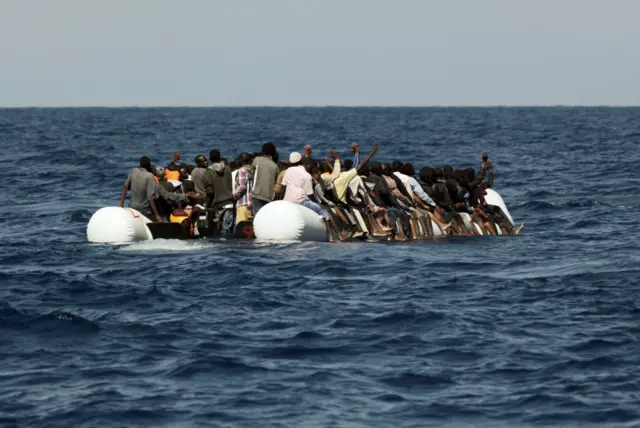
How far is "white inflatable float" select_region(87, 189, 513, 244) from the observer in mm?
21859

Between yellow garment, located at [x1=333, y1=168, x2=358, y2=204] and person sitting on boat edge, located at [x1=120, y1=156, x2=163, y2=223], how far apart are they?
3.56 metres

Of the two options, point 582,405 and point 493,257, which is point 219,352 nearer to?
point 582,405

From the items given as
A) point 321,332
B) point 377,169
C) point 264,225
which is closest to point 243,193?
point 264,225

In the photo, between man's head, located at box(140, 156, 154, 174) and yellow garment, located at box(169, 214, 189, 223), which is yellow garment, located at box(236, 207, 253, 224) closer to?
yellow garment, located at box(169, 214, 189, 223)

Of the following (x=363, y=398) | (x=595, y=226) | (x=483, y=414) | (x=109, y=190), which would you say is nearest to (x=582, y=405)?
(x=483, y=414)

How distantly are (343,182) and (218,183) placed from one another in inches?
101

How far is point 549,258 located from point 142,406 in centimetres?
1177

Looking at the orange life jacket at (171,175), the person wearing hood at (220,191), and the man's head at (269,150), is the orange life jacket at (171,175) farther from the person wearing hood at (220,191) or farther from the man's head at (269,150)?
the man's head at (269,150)

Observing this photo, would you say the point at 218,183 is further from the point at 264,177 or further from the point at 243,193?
the point at 264,177

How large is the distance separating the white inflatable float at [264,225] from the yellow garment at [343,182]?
96cm

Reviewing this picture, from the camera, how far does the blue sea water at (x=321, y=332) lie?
36.7 feet

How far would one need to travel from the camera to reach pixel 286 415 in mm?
10922

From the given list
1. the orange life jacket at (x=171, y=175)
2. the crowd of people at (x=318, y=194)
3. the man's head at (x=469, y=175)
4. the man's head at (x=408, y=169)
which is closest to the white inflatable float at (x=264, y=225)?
the crowd of people at (x=318, y=194)

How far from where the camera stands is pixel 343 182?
76.6 ft
